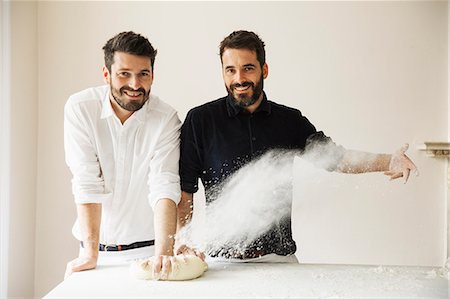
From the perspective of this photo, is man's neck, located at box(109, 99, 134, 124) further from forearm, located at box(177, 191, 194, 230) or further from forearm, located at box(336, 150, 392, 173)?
forearm, located at box(336, 150, 392, 173)

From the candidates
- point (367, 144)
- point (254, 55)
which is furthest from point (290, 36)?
point (367, 144)

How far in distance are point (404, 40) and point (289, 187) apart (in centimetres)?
60

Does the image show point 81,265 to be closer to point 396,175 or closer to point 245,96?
point 245,96

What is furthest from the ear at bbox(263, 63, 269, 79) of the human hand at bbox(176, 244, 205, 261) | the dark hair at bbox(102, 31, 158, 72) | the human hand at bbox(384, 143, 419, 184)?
the human hand at bbox(176, 244, 205, 261)

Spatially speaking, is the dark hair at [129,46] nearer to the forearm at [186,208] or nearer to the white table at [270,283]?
the forearm at [186,208]

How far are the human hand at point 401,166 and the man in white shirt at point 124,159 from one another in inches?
27.0

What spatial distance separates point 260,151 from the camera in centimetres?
174

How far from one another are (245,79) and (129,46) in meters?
0.38

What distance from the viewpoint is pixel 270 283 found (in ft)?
4.94

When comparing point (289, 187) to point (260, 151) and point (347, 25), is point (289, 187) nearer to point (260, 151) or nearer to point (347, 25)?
point (260, 151)

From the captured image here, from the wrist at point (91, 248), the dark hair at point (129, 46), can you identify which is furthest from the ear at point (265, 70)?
the wrist at point (91, 248)

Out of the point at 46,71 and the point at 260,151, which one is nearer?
the point at 260,151

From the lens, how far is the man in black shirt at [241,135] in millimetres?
1739

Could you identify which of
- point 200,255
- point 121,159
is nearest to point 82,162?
point 121,159
